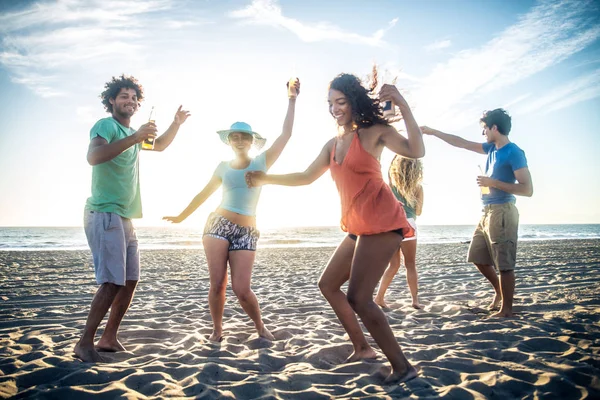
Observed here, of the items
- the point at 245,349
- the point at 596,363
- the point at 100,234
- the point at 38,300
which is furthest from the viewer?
the point at 38,300

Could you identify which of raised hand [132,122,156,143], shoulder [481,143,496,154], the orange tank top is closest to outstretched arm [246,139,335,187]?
the orange tank top

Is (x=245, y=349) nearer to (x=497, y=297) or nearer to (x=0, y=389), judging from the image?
(x=0, y=389)

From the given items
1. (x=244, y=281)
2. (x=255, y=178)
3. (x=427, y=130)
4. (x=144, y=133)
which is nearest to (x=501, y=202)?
(x=427, y=130)

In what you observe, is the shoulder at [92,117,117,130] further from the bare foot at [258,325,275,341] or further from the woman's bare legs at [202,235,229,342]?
the bare foot at [258,325,275,341]

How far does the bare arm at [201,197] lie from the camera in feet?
13.3

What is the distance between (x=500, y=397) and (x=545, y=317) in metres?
2.54

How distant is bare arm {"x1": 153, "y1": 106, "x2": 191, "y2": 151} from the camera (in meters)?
3.82

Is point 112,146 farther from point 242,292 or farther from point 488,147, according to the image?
point 488,147

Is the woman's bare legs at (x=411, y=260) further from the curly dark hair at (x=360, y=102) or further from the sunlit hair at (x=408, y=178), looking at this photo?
the curly dark hair at (x=360, y=102)

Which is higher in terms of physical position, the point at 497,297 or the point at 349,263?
the point at 349,263

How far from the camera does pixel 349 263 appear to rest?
2947 millimetres

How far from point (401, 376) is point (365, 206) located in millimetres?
1264

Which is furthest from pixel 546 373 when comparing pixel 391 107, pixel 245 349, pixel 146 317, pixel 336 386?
pixel 146 317

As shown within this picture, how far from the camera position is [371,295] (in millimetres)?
2602
